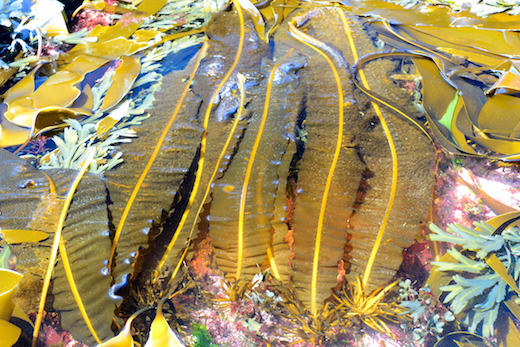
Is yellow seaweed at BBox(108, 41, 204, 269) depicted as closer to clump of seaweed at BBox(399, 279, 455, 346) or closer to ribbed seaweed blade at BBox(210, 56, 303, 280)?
ribbed seaweed blade at BBox(210, 56, 303, 280)

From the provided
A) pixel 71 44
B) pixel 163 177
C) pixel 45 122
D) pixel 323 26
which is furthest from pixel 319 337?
pixel 71 44

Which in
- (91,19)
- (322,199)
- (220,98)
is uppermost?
(91,19)

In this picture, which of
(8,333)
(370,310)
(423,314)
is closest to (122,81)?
(8,333)

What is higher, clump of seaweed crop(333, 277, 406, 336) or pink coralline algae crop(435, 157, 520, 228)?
pink coralline algae crop(435, 157, 520, 228)

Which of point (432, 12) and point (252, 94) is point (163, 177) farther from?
point (432, 12)

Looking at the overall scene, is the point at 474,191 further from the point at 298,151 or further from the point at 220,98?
the point at 220,98

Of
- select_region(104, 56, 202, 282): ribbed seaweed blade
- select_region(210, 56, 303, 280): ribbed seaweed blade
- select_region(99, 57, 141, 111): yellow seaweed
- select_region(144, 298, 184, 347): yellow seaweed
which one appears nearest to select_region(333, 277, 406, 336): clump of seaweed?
select_region(210, 56, 303, 280): ribbed seaweed blade

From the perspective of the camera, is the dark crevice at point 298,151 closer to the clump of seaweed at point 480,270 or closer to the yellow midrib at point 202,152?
the yellow midrib at point 202,152
